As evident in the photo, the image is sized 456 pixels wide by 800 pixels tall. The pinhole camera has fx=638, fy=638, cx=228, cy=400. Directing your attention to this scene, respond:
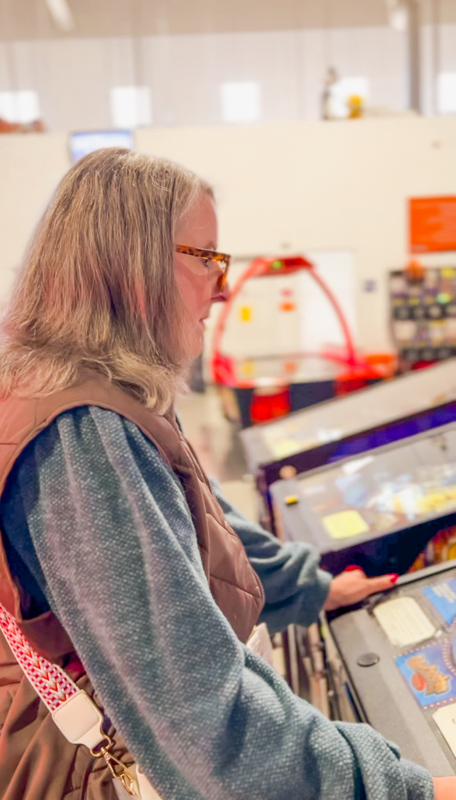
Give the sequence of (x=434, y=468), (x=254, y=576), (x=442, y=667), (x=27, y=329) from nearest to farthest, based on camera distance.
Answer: (x=27, y=329), (x=254, y=576), (x=442, y=667), (x=434, y=468)

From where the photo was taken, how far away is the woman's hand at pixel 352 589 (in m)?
1.47

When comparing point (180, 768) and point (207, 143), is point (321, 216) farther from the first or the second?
point (180, 768)

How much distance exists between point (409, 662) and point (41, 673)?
2.35 ft

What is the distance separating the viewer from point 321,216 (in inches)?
305

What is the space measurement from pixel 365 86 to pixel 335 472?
7.74 meters

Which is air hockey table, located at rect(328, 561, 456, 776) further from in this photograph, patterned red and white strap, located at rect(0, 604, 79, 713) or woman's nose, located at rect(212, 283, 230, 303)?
woman's nose, located at rect(212, 283, 230, 303)

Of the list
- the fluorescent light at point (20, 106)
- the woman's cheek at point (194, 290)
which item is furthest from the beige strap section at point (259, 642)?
the fluorescent light at point (20, 106)

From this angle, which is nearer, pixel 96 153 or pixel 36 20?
pixel 96 153

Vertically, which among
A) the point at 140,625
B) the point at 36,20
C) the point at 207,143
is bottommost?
the point at 140,625

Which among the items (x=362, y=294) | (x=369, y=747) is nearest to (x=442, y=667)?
(x=369, y=747)

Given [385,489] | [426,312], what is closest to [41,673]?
[385,489]

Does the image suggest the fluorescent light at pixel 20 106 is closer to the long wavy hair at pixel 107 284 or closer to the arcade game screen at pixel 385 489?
the arcade game screen at pixel 385 489

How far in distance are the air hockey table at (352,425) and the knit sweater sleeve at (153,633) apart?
65.5 inches

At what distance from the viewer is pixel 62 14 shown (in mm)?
8078
